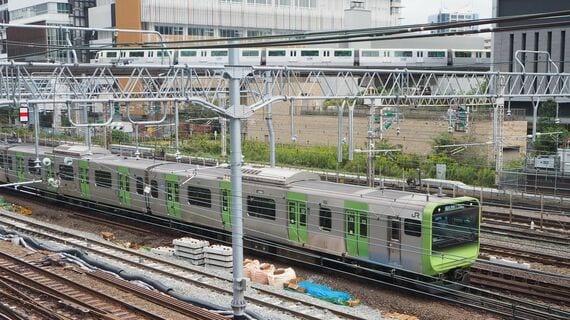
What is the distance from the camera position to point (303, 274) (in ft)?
44.1

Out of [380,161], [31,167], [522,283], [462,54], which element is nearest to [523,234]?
[522,283]

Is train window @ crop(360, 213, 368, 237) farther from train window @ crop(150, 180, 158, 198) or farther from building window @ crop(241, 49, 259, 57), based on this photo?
building window @ crop(241, 49, 259, 57)

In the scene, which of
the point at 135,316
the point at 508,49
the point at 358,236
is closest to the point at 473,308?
the point at 358,236

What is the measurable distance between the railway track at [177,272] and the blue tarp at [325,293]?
46cm

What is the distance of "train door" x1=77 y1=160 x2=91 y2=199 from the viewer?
2033cm

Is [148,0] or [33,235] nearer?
Result: [33,235]

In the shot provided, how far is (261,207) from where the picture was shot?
14297mm

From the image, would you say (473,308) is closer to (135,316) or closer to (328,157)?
(135,316)

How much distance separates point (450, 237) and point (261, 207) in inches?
173

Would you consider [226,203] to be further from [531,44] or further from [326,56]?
[326,56]

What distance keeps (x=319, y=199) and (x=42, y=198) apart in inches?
593

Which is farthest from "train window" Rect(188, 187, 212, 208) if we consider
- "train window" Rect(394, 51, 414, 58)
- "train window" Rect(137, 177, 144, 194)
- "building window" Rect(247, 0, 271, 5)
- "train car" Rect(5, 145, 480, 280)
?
"building window" Rect(247, 0, 271, 5)

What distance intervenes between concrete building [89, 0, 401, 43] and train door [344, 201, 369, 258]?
36.7m

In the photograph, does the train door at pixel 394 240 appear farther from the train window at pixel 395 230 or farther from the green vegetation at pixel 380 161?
the green vegetation at pixel 380 161
